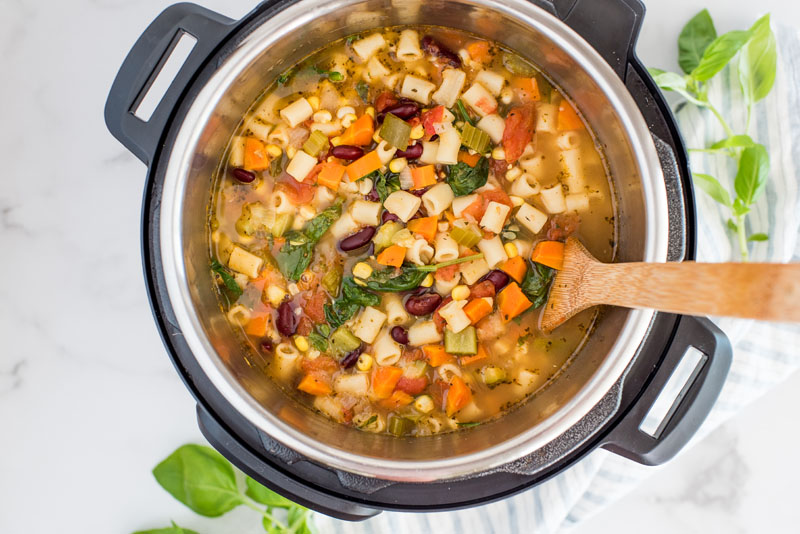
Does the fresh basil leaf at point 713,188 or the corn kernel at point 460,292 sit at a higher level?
the fresh basil leaf at point 713,188

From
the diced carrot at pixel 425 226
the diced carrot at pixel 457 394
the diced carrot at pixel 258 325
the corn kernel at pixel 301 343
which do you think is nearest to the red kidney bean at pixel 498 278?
the diced carrot at pixel 425 226

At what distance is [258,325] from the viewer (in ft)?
8.19

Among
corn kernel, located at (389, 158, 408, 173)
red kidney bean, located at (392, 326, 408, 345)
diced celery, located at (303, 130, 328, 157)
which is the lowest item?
red kidney bean, located at (392, 326, 408, 345)

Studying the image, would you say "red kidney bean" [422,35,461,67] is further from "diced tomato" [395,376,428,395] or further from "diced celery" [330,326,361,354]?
"diced tomato" [395,376,428,395]

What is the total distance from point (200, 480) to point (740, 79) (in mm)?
2684

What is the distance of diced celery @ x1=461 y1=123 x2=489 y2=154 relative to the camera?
2.40 meters

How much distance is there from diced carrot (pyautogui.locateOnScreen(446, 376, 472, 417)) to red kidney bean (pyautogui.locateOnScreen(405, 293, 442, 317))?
26cm

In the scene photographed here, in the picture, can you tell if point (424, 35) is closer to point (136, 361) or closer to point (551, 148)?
point (551, 148)

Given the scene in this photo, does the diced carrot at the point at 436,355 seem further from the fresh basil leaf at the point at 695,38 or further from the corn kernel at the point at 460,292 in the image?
the fresh basil leaf at the point at 695,38

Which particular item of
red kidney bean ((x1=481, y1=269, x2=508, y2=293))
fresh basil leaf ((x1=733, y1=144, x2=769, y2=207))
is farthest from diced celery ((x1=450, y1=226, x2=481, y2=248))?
fresh basil leaf ((x1=733, y1=144, x2=769, y2=207))

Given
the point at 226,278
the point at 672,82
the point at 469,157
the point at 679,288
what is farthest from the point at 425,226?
the point at 672,82

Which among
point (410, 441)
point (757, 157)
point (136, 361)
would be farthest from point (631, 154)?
point (136, 361)

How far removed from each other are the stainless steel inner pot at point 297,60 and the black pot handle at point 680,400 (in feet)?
0.61

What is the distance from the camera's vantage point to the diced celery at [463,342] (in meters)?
2.42
